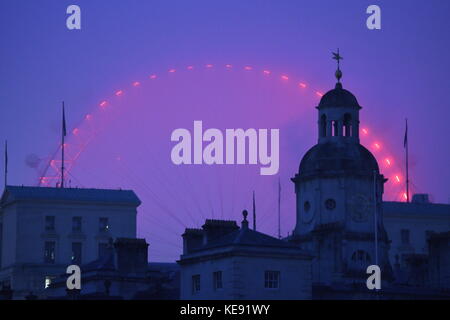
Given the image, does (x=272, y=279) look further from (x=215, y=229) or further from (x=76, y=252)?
(x=76, y=252)

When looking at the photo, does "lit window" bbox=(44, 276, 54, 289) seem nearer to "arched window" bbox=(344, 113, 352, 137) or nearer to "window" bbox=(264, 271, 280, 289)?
"arched window" bbox=(344, 113, 352, 137)

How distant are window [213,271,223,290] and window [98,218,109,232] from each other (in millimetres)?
80793

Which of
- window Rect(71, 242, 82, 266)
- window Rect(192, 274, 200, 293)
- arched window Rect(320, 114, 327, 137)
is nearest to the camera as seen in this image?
window Rect(192, 274, 200, 293)

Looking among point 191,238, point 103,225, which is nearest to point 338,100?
point 191,238

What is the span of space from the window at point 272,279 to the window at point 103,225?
8196 centimetres

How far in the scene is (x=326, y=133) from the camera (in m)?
135

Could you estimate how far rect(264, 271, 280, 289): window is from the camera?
104938 mm

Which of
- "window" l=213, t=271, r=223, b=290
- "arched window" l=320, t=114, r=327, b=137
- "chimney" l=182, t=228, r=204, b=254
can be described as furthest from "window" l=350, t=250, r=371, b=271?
"window" l=213, t=271, r=223, b=290

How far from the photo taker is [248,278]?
10406cm

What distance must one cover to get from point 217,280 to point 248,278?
109 inches

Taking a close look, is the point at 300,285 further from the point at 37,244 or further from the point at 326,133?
the point at 37,244

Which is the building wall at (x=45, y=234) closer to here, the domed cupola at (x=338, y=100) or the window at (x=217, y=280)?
the domed cupola at (x=338, y=100)
